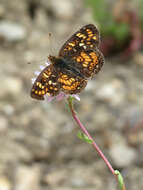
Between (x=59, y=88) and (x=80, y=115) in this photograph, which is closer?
(x=59, y=88)

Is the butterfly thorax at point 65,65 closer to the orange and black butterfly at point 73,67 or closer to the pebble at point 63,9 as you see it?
the orange and black butterfly at point 73,67

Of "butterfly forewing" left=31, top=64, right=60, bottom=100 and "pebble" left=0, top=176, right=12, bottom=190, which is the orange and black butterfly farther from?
"pebble" left=0, top=176, right=12, bottom=190

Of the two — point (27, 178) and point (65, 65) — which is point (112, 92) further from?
point (65, 65)

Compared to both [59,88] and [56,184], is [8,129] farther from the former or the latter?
[59,88]

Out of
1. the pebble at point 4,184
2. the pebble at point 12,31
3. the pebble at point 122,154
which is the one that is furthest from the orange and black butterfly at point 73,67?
Result: the pebble at point 12,31

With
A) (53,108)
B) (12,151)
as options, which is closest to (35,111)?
(53,108)

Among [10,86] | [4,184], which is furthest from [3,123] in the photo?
[4,184]

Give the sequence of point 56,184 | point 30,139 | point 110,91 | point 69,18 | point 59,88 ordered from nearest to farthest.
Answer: point 59,88 → point 56,184 → point 30,139 → point 110,91 → point 69,18

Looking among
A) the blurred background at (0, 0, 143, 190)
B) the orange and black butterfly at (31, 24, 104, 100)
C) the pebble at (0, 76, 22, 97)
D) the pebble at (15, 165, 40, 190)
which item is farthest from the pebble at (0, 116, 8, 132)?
the orange and black butterfly at (31, 24, 104, 100)
